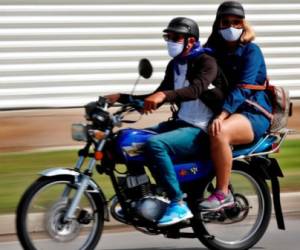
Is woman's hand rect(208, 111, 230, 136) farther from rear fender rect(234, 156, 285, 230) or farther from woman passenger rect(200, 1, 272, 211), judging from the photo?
rear fender rect(234, 156, 285, 230)

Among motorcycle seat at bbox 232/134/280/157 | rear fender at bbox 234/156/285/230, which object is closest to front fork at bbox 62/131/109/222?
motorcycle seat at bbox 232/134/280/157

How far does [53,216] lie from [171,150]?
87 cm

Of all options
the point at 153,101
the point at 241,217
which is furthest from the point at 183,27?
the point at 241,217

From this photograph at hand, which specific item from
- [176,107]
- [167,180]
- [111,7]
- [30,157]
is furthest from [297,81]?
[167,180]

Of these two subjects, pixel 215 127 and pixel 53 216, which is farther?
pixel 215 127

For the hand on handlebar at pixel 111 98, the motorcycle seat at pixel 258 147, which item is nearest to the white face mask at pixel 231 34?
the motorcycle seat at pixel 258 147

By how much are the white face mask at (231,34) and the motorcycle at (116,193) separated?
2.38 feet

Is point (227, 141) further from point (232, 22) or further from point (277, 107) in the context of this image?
point (232, 22)

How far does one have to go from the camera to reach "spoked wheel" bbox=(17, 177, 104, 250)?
5.82m

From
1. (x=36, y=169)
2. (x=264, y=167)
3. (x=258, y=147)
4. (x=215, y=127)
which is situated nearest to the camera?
(x=215, y=127)

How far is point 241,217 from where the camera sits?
6.48 m

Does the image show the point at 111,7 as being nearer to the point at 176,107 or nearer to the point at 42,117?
the point at 42,117

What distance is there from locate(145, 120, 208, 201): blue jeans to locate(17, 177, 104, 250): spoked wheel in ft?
1.46

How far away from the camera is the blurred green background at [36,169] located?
780 cm
